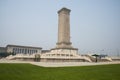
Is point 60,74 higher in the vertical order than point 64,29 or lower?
lower

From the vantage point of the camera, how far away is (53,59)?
46.3m

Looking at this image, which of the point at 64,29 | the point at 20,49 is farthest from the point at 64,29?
the point at 20,49

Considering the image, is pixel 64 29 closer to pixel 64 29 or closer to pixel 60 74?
pixel 64 29

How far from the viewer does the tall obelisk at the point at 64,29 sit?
77094 millimetres

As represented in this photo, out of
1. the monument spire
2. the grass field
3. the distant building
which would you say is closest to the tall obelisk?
the monument spire

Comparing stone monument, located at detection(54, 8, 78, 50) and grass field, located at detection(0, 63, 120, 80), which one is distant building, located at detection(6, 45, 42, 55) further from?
grass field, located at detection(0, 63, 120, 80)

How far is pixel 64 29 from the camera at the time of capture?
7756cm

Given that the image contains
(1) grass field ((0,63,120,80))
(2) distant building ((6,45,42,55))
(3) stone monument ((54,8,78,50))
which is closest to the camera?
(1) grass field ((0,63,120,80))

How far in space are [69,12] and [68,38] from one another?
16415 millimetres

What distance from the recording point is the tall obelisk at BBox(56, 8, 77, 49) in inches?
3035

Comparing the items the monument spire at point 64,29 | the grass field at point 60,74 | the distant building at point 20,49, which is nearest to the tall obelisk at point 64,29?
the monument spire at point 64,29

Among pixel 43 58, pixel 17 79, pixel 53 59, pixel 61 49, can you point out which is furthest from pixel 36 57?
pixel 17 79

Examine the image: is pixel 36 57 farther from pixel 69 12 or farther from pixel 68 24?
pixel 69 12

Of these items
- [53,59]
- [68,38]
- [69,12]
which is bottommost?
[53,59]
